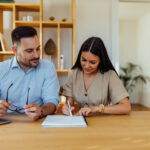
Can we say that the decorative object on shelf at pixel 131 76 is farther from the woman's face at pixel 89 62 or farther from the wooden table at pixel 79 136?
the wooden table at pixel 79 136

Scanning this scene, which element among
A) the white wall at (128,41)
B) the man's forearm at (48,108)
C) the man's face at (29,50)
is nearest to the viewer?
the man's forearm at (48,108)

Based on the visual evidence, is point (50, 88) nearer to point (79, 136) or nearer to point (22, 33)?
point (22, 33)

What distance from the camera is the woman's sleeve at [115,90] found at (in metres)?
1.60

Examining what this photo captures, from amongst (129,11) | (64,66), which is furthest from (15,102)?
(129,11)

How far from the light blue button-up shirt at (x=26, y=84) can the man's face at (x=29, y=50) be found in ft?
0.24

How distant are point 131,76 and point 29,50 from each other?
5359 millimetres

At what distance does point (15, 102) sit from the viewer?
1584mm

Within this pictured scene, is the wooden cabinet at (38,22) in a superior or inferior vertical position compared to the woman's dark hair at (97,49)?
superior

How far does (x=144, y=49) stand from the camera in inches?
242

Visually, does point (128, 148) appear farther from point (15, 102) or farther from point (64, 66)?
point (64, 66)

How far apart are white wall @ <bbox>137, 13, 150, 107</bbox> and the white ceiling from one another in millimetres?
189

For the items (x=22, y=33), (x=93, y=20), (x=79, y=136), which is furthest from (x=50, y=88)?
(x=93, y=20)

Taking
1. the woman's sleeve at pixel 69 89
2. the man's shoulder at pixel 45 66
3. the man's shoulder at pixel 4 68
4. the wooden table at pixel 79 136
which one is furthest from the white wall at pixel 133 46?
the wooden table at pixel 79 136

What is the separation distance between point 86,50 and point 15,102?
71cm
